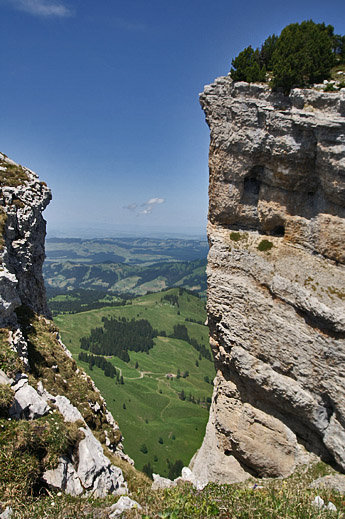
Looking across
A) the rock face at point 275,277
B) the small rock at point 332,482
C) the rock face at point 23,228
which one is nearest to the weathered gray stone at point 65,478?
the rock face at point 23,228

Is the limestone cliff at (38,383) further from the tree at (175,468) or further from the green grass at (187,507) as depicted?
the tree at (175,468)

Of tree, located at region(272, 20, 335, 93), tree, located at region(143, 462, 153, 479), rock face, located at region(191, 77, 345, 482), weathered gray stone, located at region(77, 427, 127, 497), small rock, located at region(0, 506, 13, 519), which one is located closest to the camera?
small rock, located at region(0, 506, 13, 519)

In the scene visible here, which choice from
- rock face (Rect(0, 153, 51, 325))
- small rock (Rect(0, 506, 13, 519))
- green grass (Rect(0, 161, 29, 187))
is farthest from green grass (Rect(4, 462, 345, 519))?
green grass (Rect(0, 161, 29, 187))

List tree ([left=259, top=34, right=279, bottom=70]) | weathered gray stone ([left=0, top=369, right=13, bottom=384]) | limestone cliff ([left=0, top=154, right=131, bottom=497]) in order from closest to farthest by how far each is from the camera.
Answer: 1. limestone cliff ([left=0, top=154, right=131, bottom=497])
2. weathered gray stone ([left=0, top=369, right=13, bottom=384])
3. tree ([left=259, top=34, right=279, bottom=70])

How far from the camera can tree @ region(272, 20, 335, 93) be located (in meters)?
24.6

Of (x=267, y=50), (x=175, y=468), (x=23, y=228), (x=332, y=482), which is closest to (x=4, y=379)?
(x=23, y=228)

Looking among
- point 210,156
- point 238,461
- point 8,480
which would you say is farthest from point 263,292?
point 8,480

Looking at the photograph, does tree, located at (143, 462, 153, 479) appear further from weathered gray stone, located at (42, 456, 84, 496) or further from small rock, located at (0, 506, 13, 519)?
small rock, located at (0, 506, 13, 519)

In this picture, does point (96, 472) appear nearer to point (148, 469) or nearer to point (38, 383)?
point (38, 383)

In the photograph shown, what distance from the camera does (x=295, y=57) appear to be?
25031 millimetres

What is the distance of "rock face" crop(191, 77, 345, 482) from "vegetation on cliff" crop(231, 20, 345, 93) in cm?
154

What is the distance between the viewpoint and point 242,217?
30.5m

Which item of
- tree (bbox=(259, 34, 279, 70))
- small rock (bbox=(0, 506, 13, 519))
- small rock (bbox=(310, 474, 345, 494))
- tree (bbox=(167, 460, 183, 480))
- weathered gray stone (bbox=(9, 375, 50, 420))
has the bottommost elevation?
tree (bbox=(167, 460, 183, 480))

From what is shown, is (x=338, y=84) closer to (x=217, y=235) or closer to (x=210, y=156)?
(x=210, y=156)
